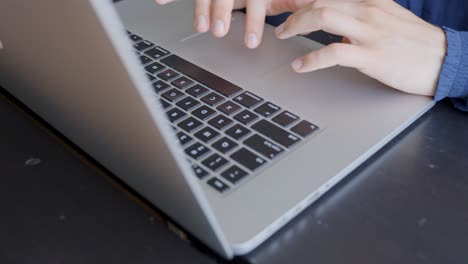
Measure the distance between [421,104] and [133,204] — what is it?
32 cm

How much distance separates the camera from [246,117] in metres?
0.54

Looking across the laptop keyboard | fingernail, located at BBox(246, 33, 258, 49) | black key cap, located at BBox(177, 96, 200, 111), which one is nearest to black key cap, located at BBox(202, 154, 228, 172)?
the laptop keyboard

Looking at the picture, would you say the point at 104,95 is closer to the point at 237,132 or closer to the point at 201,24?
the point at 237,132

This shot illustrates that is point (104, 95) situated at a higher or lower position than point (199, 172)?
higher

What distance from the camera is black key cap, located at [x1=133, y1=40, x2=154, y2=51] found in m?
0.70

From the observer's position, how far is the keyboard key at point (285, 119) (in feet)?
1.72

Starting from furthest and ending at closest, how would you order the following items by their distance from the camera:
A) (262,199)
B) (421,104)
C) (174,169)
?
(421,104) < (262,199) < (174,169)

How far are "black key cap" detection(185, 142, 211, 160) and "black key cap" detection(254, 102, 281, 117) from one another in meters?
0.08

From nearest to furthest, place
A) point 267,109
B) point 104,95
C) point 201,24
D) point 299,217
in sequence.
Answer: point 104,95 < point 299,217 < point 267,109 < point 201,24

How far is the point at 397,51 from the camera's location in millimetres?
599

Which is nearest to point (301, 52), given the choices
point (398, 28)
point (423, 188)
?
point (398, 28)

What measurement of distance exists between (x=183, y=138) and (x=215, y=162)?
0.06 meters

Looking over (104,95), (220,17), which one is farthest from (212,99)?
(104,95)

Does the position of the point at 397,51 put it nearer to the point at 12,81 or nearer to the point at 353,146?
the point at 353,146
